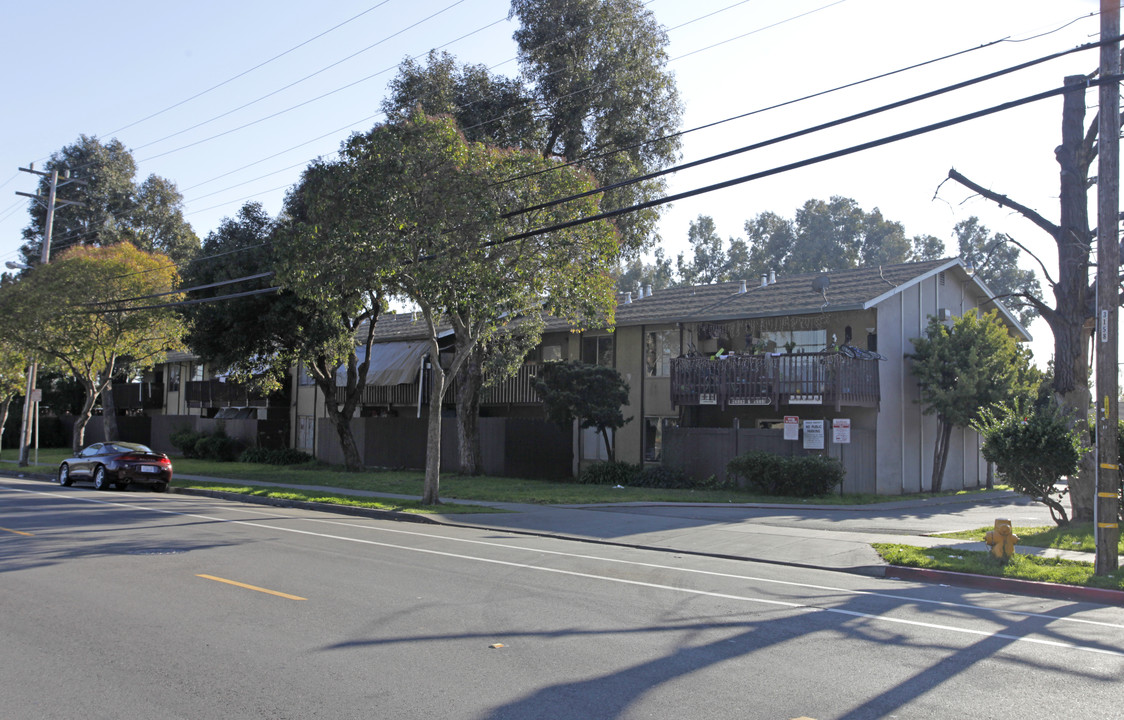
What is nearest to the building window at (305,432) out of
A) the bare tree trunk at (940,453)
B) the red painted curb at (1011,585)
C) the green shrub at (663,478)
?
the green shrub at (663,478)

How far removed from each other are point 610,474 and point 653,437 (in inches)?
111

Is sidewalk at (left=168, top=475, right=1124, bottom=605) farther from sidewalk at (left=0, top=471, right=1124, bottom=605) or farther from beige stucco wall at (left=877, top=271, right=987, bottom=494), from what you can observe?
beige stucco wall at (left=877, top=271, right=987, bottom=494)

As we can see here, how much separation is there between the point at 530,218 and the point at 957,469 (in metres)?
18.2

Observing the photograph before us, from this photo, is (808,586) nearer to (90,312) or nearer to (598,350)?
(598,350)

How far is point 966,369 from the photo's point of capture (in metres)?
25.7

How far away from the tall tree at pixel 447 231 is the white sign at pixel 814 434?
7654 millimetres

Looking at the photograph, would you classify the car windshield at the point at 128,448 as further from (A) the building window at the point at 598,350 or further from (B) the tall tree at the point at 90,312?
(A) the building window at the point at 598,350

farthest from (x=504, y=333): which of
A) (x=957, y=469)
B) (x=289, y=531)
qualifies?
(x=957, y=469)

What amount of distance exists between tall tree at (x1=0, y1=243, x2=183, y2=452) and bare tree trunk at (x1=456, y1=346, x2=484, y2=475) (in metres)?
11.0

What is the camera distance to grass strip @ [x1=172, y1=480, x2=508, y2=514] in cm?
1930

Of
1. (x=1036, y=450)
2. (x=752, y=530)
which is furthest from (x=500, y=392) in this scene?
(x=1036, y=450)

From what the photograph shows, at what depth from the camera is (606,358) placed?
30734 millimetres

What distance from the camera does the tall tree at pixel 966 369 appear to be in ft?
83.2

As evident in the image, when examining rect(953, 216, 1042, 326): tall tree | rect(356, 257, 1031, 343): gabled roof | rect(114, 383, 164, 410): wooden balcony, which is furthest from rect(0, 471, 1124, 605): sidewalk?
rect(953, 216, 1042, 326): tall tree
